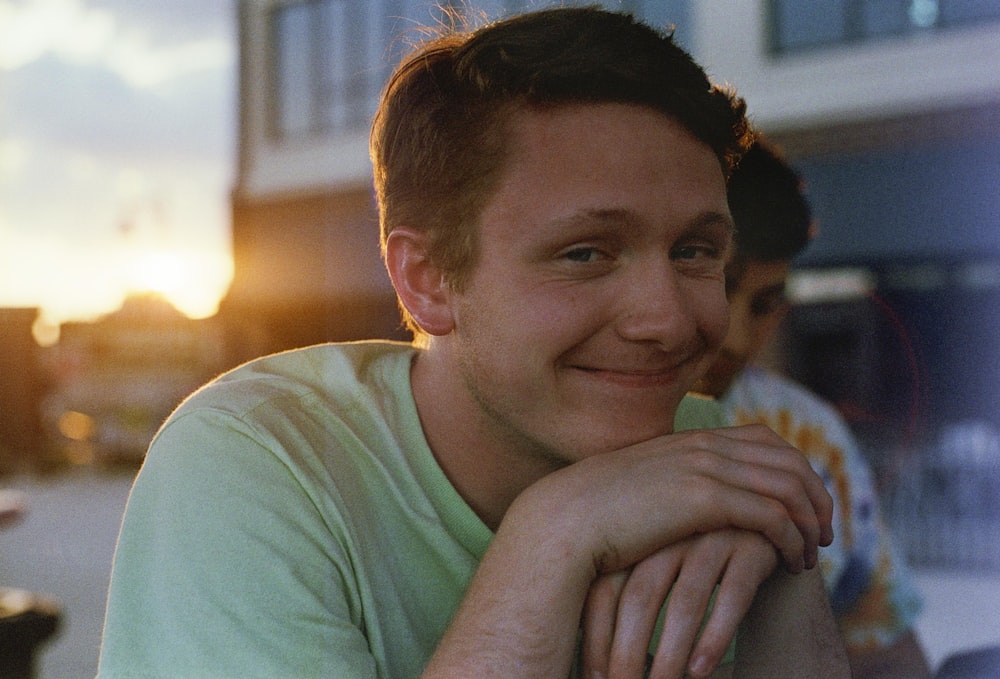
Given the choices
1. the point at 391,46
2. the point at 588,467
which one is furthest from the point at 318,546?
the point at 391,46

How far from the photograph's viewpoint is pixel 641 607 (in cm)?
107

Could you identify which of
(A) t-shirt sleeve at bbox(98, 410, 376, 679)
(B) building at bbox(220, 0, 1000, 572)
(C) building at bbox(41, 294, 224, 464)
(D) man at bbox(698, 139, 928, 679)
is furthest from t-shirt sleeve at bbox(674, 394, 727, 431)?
(C) building at bbox(41, 294, 224, 464)

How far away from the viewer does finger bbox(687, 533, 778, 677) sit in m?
1.06

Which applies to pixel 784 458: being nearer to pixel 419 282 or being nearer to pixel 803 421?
pixel 419 282

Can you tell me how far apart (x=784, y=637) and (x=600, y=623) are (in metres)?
0.30

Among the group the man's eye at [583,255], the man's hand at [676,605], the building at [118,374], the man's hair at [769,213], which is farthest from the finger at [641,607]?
the building at [118,374]

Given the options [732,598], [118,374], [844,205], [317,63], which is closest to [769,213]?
[732,598]

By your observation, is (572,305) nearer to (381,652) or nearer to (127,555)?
(381,652)

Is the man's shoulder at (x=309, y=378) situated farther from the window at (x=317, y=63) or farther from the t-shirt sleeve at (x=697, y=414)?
the window at (x=317, y=63)

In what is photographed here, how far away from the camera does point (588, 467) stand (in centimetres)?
112

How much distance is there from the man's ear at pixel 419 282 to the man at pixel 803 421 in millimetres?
833

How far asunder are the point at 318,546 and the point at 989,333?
8.02 meters

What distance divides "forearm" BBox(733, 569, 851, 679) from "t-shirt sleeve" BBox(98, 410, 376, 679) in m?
0.49

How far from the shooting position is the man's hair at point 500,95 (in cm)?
117
